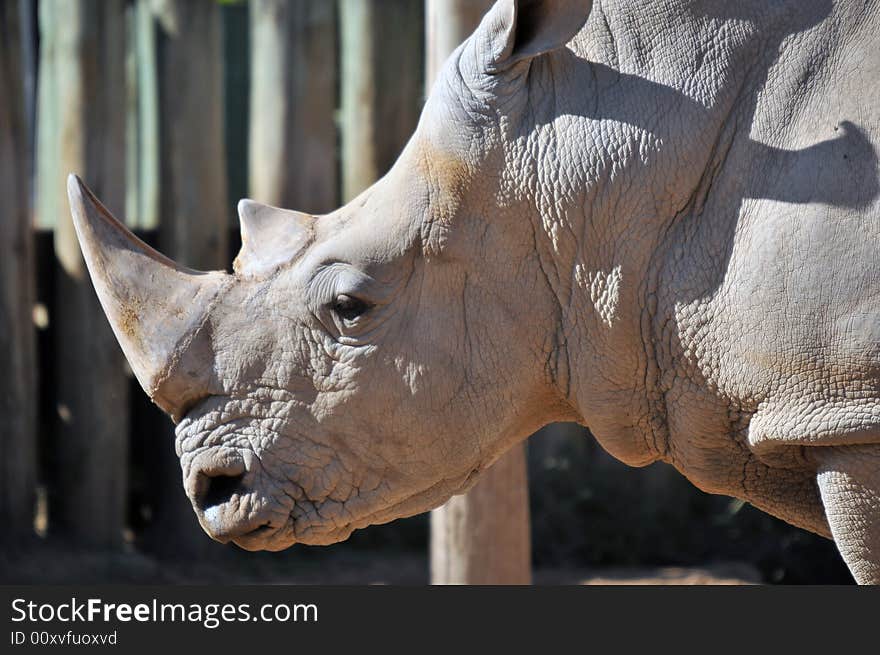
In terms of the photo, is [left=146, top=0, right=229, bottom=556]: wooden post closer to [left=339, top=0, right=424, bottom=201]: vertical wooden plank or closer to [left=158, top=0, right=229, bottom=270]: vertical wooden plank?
[left=158, top=0, right=229, bottom=270]: vertical wooden plank

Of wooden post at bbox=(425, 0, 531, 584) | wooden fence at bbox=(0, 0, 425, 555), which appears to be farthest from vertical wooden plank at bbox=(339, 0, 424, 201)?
wooden post at bbox=(425, 0, 531, 584)

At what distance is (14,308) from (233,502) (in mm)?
4099

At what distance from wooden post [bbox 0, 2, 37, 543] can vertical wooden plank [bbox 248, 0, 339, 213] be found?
3.93 ft

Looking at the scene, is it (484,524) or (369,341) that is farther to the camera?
(484,524)

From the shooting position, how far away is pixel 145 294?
2830 millimetres

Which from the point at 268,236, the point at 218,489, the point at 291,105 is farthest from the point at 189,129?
the point at 218,489

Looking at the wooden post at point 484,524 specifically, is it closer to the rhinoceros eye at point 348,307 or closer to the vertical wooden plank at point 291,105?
the rhinoceros eye at point 348,307

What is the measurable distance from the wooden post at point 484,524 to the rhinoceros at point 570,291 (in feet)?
5.96

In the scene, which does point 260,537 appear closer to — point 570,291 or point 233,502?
point 233,502

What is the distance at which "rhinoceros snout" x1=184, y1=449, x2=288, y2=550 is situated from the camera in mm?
2742

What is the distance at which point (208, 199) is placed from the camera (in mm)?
6832

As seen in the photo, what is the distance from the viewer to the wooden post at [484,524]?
4641 millimetres

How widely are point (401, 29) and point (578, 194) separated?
16.1 feet

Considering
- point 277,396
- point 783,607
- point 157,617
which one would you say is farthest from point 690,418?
point 157,617
